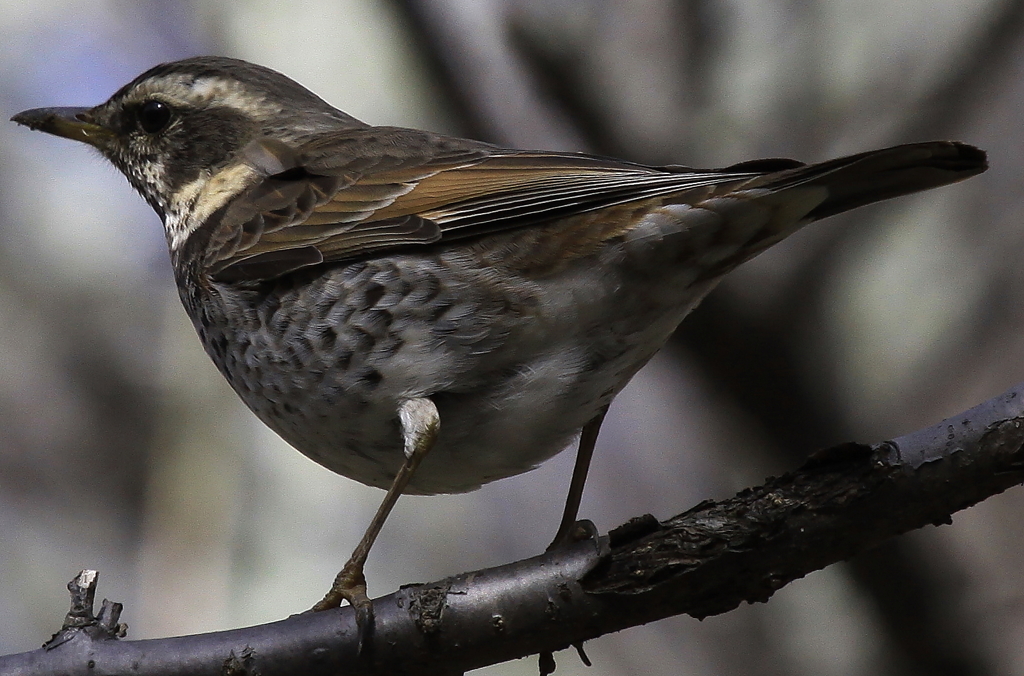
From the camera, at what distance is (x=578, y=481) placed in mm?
3615

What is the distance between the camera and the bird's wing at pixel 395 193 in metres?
3.17

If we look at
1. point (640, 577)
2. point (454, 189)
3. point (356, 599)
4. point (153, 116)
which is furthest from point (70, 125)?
point (640, 577)

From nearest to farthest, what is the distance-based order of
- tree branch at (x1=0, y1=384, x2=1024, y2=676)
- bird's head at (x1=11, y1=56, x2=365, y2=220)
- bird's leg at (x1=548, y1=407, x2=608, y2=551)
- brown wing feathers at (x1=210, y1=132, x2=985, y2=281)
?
tree branch at (x1=0, y1=384, x2=1024, y2=676), brown wing feathers at (x1=210, y1=132, x2=985, y2=281), bird's leg at (x1=548, y1=407, x2=608, y2=551), bird's head at (x1=11, y1=56, x2=365, y2=220)

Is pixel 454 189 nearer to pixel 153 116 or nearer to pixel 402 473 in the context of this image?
pixel 402 473

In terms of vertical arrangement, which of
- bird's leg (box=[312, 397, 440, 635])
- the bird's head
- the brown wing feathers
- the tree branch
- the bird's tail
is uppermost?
the bird's head

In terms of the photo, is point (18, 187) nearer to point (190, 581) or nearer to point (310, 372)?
point (190, 581)

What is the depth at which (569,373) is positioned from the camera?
333cm

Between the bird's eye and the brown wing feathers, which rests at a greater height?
the bird's eye

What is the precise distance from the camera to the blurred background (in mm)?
5566

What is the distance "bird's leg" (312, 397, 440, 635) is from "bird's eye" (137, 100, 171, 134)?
6.07 ft

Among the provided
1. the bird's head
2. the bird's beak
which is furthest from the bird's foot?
the bird's beak

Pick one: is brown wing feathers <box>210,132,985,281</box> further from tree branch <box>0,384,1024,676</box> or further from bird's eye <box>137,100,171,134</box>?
tree branch <box>0,384,1024,676</box>

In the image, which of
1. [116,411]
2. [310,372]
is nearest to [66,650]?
[310,372]

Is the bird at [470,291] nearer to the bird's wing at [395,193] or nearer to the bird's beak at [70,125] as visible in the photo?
the bird's wing at [395,193]
